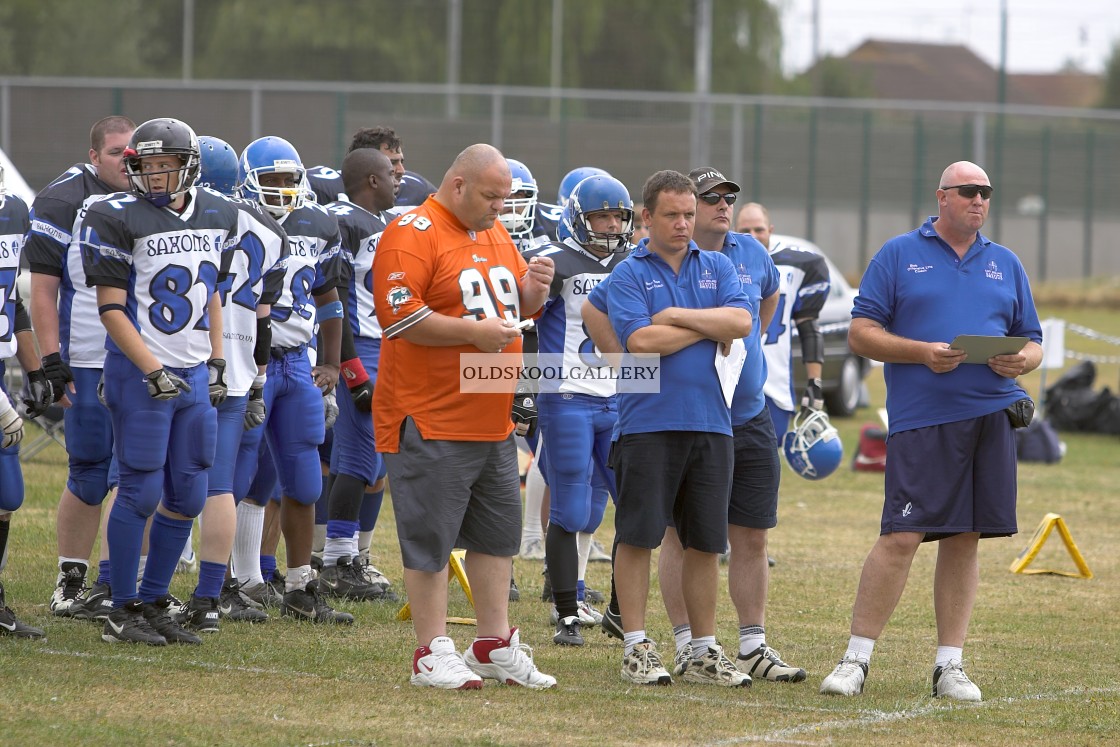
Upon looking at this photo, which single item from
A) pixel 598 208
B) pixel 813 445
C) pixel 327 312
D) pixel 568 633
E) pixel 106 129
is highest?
pixel 106 129

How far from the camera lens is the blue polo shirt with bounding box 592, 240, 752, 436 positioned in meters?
5.77

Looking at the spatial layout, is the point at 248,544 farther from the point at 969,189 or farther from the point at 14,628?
the point at 969,189

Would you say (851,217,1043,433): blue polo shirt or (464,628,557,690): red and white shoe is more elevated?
(851,217,1043,433): blue polo shirt

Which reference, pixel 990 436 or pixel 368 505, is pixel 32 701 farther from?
pixel 990 436

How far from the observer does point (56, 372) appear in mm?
6340

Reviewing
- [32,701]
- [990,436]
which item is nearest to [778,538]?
[990,436]

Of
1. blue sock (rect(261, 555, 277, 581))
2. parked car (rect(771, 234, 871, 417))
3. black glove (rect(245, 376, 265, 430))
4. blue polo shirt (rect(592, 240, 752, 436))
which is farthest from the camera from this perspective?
parked car (rect(771, 234, 871, 417))

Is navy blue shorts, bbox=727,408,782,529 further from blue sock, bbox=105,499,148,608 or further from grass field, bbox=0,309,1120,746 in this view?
blue sock, bbox=105,499,148,608

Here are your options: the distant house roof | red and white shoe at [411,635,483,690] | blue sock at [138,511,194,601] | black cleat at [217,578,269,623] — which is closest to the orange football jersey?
red and white shoe at [411,635,483,690]

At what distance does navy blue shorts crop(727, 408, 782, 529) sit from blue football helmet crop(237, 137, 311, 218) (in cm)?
245

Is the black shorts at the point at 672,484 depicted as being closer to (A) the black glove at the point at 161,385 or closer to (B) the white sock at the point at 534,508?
(A) the black glove at the point at 161,385

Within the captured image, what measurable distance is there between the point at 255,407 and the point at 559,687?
1.91 m

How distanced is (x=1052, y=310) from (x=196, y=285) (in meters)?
24.8

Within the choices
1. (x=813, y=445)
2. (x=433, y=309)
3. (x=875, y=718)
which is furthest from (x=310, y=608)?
(x=813, y=445)
